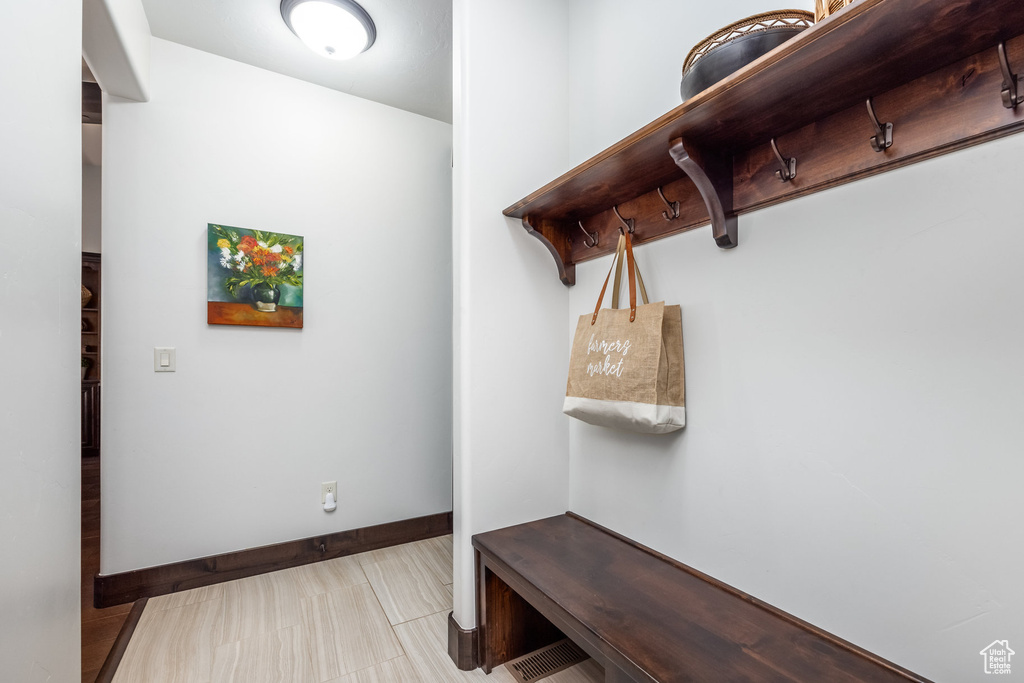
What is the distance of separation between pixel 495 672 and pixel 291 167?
7.79ft

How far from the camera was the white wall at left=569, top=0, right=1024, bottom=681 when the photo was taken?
736 mm

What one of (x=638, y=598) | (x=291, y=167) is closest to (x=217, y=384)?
(x=291, y=167)

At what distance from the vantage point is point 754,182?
1076 millimetres

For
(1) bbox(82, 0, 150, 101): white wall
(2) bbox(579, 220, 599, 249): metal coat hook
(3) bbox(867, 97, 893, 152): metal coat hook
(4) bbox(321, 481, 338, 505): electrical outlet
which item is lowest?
(4) bbox(321, 481, 338, 505): electrical outlet

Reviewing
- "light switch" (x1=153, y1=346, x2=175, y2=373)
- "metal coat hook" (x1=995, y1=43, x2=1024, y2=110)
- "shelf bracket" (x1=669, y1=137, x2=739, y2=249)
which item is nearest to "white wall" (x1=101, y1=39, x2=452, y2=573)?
"light switch" (x1=153, y1=346, x2=175, y2=373)

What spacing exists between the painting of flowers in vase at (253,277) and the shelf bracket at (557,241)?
1.34m

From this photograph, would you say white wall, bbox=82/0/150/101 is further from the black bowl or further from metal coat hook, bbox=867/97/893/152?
metal coat hook, bbox=867/97/893/152

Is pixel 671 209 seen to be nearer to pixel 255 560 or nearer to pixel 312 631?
pixel 312 631

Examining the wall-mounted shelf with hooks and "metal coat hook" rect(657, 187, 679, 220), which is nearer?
the wall-mounted shelf with hooks

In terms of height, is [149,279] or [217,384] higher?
[149,279]

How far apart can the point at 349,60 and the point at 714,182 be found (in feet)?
6.31

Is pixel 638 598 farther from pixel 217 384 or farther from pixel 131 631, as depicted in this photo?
pixel 217 384

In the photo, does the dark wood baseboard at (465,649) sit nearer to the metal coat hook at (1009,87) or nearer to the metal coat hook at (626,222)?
the metal coat hook at (626,222)

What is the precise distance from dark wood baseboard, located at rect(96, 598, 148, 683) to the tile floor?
2cm
